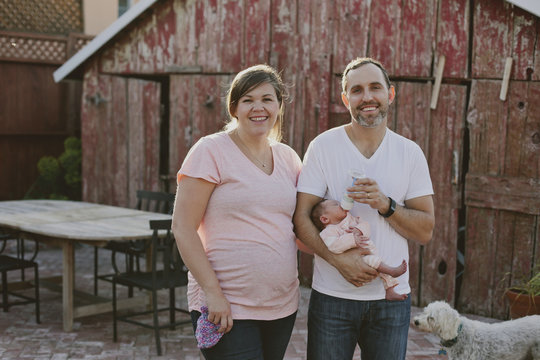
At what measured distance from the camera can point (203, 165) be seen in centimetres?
240

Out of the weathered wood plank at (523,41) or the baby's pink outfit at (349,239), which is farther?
the weathered wood plank at (523,41)

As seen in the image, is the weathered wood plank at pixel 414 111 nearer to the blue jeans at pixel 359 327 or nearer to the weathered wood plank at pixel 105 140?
the blue jeans at pixel 359 327

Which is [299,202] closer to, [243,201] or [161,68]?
A: [243,201]

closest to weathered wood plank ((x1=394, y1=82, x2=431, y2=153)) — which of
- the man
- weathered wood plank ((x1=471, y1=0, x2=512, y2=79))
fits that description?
weathered wood plank ((x1=471, y1=0, x2=512, y2=79))

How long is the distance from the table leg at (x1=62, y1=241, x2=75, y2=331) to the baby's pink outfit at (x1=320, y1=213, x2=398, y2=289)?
11.9 feet

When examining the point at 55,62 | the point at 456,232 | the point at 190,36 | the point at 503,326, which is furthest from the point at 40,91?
the point at 503,326

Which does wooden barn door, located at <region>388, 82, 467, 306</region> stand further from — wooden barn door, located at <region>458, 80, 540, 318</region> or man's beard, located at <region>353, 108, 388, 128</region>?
man's beard, located at <region>353, 108, 388, 128</region>

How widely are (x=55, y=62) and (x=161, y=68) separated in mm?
3565

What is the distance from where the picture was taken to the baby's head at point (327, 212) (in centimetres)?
247

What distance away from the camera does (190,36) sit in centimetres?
809

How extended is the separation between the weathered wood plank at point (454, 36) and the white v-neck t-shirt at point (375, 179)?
12.7 feet

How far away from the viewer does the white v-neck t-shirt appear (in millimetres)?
2533

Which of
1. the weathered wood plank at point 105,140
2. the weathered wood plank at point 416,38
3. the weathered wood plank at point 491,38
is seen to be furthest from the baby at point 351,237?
the weathered wood plank at point 105,140

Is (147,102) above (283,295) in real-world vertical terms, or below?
above
